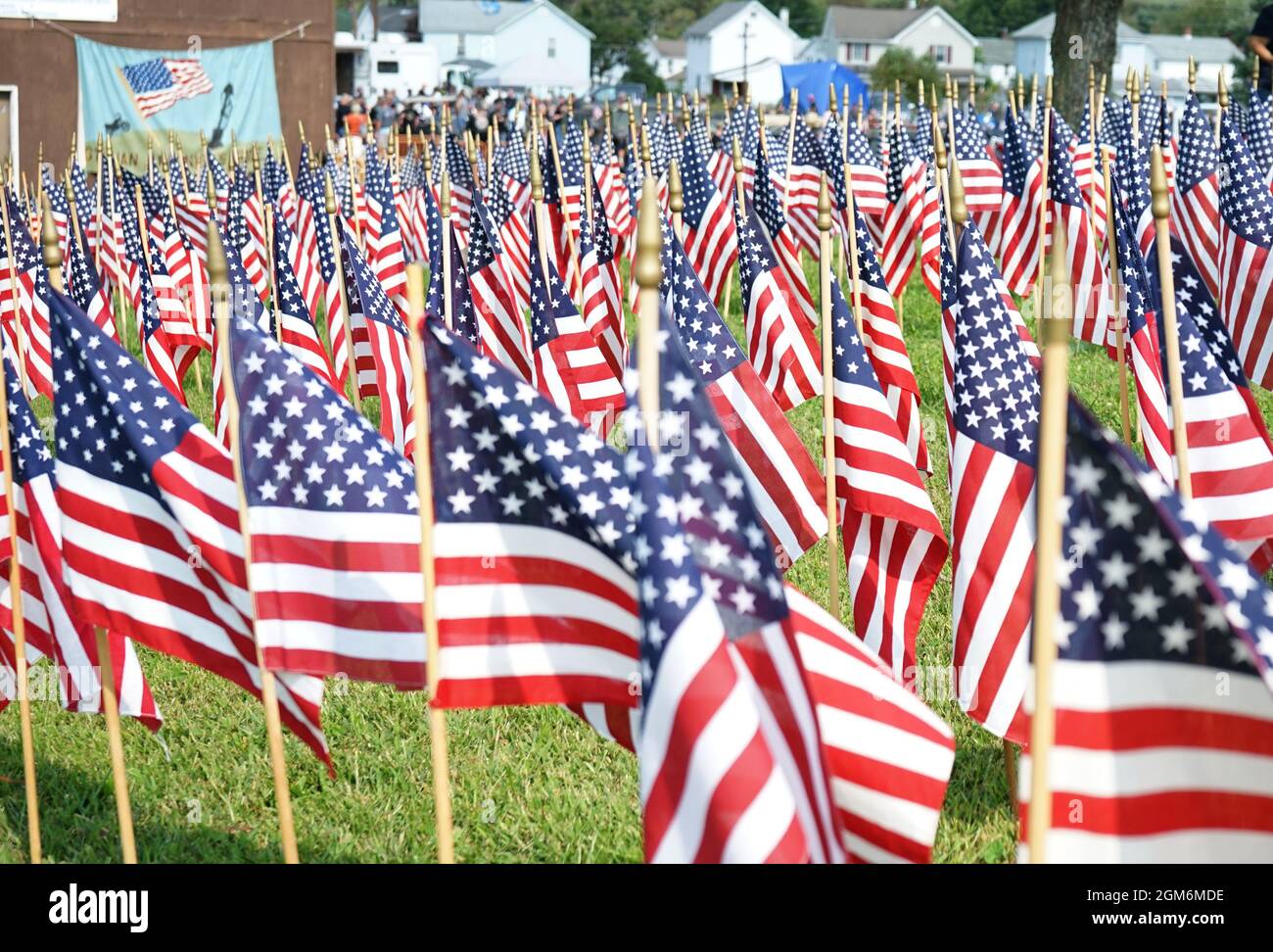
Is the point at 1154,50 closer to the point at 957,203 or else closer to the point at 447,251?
the point at 447,251

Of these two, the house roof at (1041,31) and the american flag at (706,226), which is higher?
the house roof at (1041,31)

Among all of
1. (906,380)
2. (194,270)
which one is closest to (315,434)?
(906,380)

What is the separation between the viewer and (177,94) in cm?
3206

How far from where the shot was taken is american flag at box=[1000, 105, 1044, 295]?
503 inches

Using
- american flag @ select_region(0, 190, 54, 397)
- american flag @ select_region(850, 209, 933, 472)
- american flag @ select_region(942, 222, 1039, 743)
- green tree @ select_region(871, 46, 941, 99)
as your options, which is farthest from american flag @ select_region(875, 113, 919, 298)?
green tree @ select_region(871, 46, 941, 99)

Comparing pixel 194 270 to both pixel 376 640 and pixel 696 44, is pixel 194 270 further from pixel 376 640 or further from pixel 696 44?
pixel 696 44

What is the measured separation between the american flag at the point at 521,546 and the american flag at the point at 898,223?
9071 mm

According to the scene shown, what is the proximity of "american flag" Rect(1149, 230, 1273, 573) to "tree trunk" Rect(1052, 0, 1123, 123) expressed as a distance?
15.7 meters

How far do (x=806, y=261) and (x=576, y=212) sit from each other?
8245 millimetres

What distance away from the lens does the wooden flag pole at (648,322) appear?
3502 mm

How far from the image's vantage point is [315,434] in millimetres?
4520

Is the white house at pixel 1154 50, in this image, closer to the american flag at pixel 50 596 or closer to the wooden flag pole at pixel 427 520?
the american flag at pixel 50 596

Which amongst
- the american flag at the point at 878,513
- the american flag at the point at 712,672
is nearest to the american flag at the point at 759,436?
the american flag at the point at 878,513

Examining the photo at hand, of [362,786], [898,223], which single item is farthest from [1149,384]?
[898,223]
